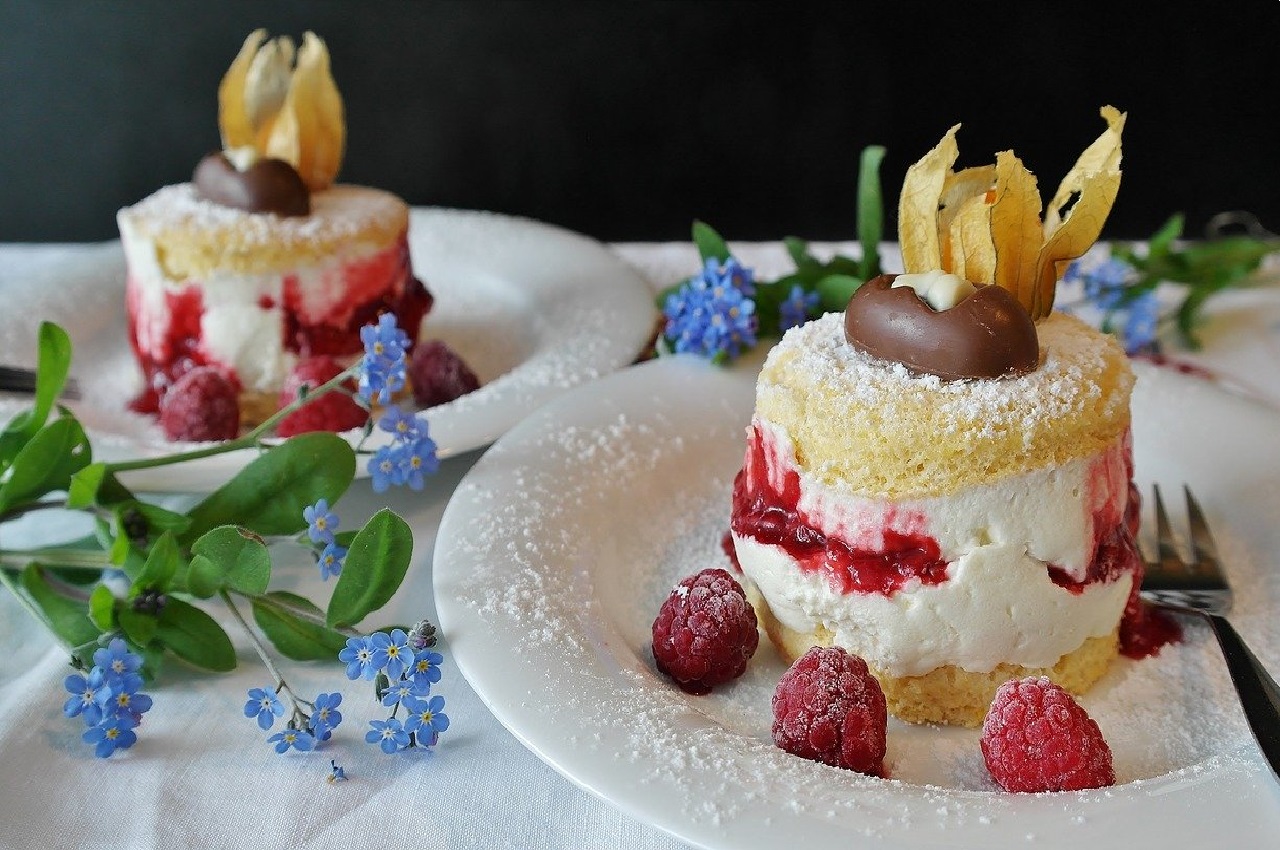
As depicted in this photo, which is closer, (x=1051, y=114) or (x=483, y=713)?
(x=483, y=713)

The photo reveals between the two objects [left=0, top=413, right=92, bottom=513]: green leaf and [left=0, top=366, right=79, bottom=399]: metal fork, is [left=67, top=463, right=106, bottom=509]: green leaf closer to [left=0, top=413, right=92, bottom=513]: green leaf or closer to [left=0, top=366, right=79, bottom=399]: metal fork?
[left=0, top=413, right=92, bottom=513]: green leaf

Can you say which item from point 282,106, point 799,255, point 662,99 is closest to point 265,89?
point 282,106

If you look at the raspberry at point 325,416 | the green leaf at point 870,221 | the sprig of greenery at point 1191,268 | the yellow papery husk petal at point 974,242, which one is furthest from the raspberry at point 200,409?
the sprig of greenery at point 1191,268

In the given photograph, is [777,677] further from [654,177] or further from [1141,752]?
[654,177]

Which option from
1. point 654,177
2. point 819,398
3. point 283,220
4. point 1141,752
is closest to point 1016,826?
point 1141,752

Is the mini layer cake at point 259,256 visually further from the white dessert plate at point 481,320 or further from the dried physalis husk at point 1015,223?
the dried physalis husk at point 1015,223

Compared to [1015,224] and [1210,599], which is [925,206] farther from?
[1210,599]
